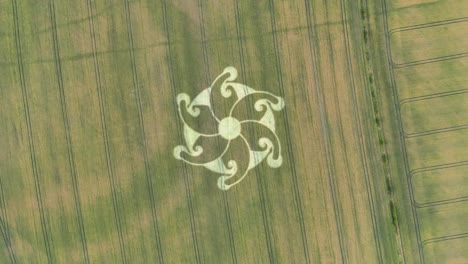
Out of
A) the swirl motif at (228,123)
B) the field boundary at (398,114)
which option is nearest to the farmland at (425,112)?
the field boundary at (398,114)

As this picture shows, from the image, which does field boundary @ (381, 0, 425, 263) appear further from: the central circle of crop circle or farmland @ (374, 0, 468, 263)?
the central circle of crop circle

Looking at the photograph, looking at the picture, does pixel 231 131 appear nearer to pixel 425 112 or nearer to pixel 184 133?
pixel 184 133

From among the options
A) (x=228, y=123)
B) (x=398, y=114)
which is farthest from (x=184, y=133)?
(x=398, y=114)

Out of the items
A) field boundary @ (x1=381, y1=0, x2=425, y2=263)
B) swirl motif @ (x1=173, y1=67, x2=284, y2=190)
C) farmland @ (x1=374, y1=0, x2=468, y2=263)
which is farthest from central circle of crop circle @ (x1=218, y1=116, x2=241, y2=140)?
Answer: field boundary @ (x1=381, y1=0, x2=425, y2=263)

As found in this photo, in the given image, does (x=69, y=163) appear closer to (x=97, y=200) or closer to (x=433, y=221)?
(x=97, y=200)

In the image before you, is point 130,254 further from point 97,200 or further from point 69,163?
point 69,163

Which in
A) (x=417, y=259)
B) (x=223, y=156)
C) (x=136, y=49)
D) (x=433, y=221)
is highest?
(x=136, y=49)

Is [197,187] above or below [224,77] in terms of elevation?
below

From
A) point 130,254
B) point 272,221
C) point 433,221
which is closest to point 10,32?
point 130,254
